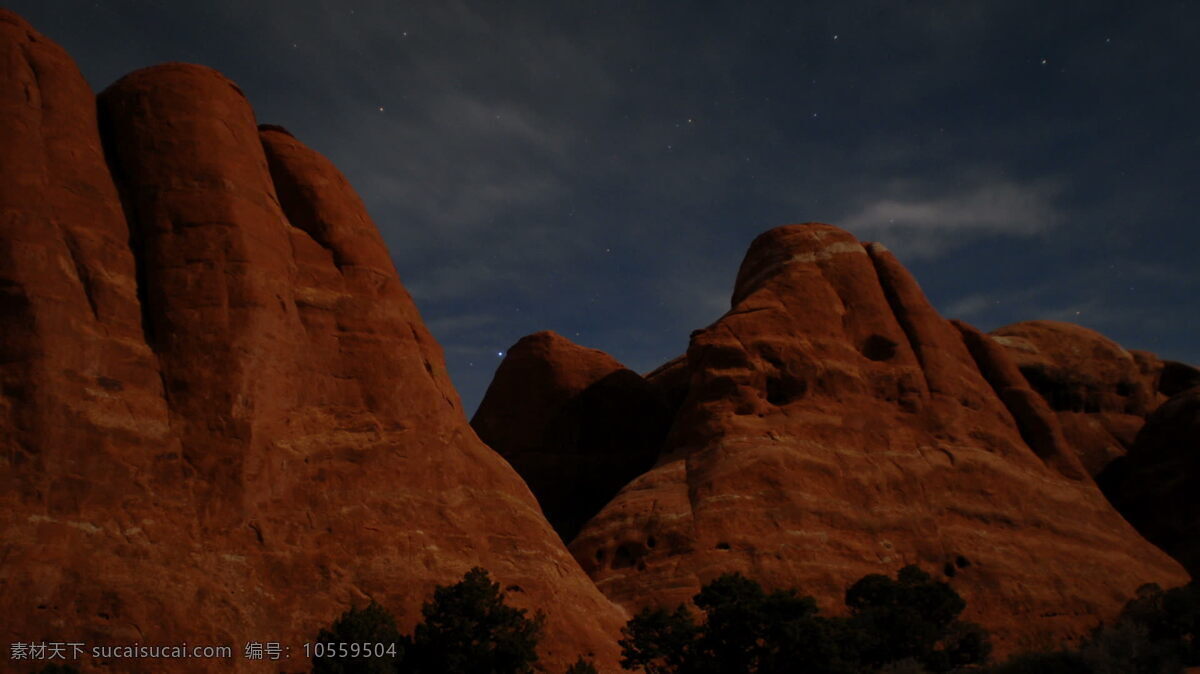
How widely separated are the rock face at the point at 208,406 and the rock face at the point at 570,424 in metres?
20.6

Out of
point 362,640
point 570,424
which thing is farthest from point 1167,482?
point 362,640

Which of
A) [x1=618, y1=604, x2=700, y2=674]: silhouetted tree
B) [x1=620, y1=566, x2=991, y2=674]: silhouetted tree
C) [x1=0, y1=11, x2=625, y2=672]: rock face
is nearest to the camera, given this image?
[x1=0, y1=11, x2=625, y2=672]: rock face

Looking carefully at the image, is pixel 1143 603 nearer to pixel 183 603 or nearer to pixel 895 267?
pixel 895 267

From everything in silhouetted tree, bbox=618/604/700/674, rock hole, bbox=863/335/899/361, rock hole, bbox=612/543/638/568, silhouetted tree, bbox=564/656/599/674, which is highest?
rock hole, bbox=863/335/899/361

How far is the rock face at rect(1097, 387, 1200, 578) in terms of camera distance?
52.2 metres

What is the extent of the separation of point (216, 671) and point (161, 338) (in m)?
10.1

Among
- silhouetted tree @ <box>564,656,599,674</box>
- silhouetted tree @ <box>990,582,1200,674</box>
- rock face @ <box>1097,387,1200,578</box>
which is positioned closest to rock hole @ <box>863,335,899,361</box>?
silhouetted tree @ <box>990,582,1200,674</box>

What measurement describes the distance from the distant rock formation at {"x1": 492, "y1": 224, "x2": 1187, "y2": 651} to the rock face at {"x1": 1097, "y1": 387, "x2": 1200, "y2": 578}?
5585 mm

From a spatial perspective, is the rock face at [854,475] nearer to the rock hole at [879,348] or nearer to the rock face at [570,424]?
the rock hole at [879,348]

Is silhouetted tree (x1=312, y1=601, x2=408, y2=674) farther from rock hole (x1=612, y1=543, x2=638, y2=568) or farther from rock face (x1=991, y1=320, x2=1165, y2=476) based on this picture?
rock face (x1=991, y1=320, x2=1165, y2=476)

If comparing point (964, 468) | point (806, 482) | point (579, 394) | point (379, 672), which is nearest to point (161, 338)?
point (379, 672)

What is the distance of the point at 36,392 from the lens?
2481 centimetres

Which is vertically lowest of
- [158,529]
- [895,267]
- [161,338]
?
[158,529]

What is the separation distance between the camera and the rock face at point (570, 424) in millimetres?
54938
